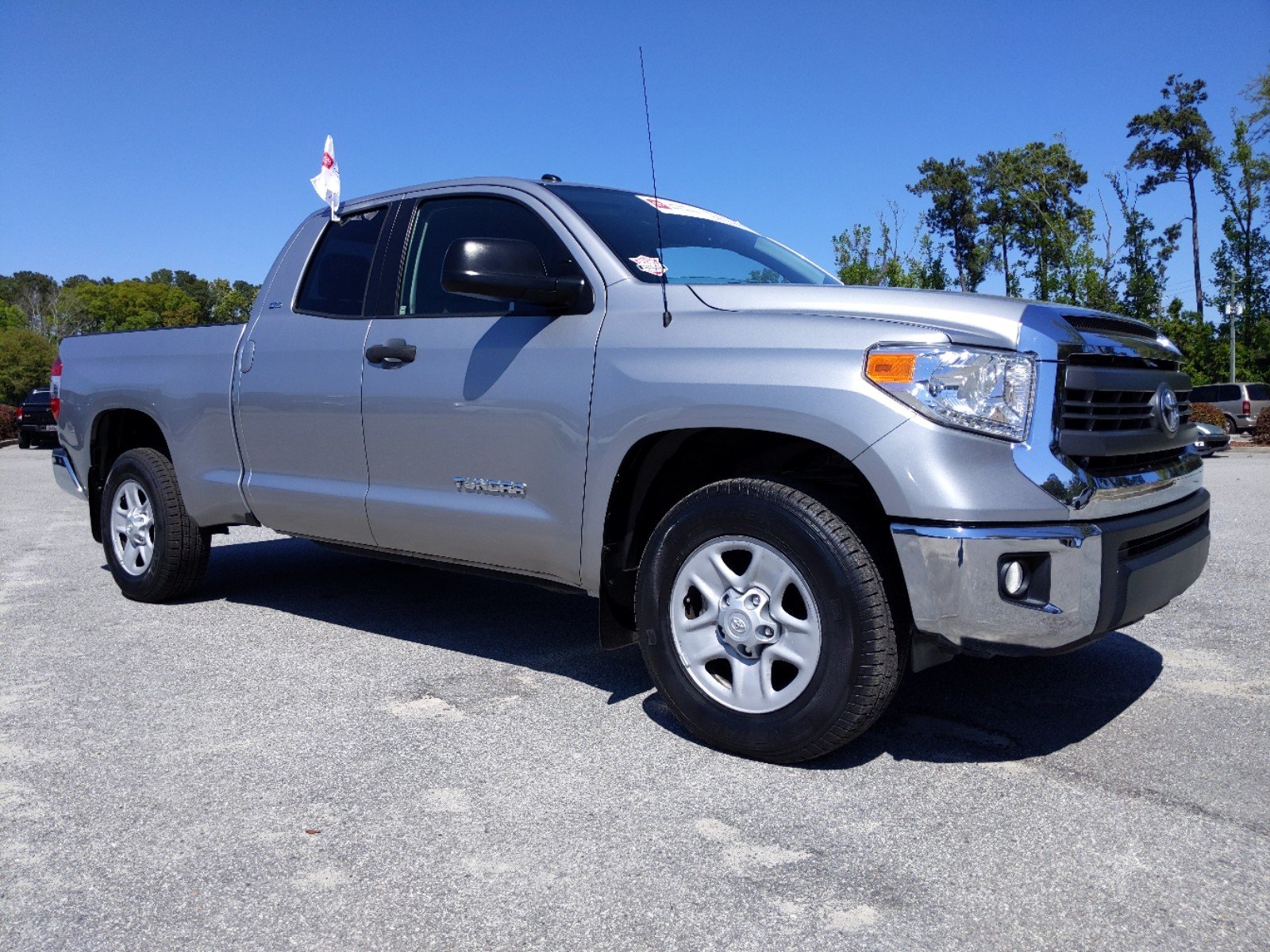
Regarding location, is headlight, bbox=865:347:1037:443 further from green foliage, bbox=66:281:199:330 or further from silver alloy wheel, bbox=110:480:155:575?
green foliage, bbox=66:281:199:330

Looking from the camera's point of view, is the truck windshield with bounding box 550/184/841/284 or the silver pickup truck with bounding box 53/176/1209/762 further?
the truck windshield with bounding box 550/184/841/284

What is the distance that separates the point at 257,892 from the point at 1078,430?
2452 millimetres

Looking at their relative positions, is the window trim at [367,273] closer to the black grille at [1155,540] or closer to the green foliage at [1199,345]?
the black grille at [1155,540]

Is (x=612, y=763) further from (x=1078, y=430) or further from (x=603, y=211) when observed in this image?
(x=603, y=211)

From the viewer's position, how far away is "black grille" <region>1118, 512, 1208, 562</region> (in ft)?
10.1

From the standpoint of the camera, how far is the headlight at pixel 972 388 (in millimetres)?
2953

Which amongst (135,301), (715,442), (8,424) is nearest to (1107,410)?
(715,442)

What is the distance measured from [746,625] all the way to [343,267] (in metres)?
2.65

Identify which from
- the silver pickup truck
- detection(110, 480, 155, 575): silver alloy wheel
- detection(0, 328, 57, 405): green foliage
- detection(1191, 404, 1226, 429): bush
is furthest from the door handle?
detection(0, 328, 57, 405): green foliage

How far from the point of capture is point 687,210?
468 centimetres

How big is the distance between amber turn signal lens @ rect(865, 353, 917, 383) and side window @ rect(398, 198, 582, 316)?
135 cm

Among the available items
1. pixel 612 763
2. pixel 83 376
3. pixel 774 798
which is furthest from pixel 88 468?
pixel 774 798

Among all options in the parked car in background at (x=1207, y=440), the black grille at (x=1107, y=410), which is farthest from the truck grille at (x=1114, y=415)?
the parked car in background at (x=1207, y=440)

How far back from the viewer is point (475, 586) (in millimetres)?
6191
